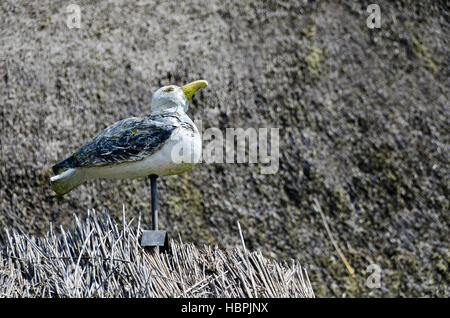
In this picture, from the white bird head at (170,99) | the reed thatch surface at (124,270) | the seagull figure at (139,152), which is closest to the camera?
the reed thatch surface at (124,270)

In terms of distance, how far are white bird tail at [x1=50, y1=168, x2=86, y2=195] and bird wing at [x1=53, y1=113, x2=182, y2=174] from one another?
0.02 metres

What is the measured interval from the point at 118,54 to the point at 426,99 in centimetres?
146

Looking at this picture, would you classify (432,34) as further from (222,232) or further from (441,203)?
(222,232)

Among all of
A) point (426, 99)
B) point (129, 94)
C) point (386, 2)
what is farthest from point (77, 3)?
point (426, 99)

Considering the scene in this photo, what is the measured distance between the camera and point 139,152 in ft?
5.72

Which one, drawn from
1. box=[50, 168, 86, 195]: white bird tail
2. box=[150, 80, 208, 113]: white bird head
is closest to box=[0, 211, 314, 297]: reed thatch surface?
box=[50, 168, 86, 195]: white bird tail

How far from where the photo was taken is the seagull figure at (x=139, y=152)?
1.74 meters

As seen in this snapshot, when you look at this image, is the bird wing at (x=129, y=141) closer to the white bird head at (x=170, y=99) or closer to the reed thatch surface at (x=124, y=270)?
the white bird head at (x=170, y=99)

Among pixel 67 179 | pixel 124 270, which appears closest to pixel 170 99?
pixel 67 179

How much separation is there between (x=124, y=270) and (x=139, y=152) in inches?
12.8

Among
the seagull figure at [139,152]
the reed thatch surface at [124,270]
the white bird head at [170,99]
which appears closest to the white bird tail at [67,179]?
the seagull figure at [139,152]

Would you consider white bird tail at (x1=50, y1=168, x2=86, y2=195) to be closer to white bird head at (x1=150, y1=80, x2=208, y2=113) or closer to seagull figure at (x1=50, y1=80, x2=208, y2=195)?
seagull figure at (x1=50, y1=80, x2=208, y2=195)

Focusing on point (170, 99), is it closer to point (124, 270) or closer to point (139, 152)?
point (139, 152)

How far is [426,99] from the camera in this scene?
120 inches
